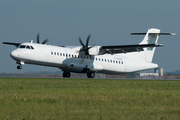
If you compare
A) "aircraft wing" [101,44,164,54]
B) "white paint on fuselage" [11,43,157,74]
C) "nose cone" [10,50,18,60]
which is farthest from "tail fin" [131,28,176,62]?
"nose cone" [10,50,18,60]

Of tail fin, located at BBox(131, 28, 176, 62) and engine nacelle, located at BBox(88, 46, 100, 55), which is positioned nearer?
engine nacelle, located at BBox(88, 46, 100, 55)

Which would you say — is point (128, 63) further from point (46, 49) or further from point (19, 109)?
point (19, 109)

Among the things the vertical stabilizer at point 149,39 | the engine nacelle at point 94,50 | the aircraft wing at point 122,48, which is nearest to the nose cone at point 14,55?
the engine nacelle at point 94,50

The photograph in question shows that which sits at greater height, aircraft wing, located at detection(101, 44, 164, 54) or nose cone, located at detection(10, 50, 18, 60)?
aircraft wing, located at detection(101, 44, 164, 54)

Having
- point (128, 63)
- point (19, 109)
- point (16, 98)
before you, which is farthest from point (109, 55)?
point (19, 109)

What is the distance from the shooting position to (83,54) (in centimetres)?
3653

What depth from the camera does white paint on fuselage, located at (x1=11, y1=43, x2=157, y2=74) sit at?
32.1 meters

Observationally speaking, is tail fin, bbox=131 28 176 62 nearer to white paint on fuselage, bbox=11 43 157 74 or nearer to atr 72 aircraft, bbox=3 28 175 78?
atr 72 aircraft, bbox=3 28 175 78

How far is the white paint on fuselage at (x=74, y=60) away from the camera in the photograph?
1265 inches

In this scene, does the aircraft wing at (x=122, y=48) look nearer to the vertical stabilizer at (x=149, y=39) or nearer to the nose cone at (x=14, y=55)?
the vertical stabilizer at (x=149, y=39)

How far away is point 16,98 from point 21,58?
1975 centimetres

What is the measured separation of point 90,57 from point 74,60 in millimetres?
2643

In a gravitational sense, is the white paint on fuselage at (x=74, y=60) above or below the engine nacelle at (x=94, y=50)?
below

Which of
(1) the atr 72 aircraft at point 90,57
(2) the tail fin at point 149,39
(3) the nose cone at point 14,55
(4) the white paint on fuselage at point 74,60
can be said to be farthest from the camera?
(2) the tail fin at point 149,39
